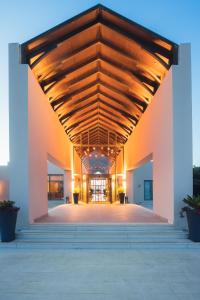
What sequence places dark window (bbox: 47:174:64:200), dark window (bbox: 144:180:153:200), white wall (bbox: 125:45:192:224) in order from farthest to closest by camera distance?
dark window (bbox: 47:174:64:200)
dark window (bbox: 144:180:153:200)
white wall (bbox: 125:45:192:224)

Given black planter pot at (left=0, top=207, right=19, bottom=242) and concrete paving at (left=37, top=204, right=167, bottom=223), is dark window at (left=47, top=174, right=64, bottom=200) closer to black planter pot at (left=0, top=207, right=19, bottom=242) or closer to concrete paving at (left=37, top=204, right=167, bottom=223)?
concrete paving at (left=37, top=204, right=167, bottom=223)

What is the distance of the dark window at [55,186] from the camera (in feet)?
104

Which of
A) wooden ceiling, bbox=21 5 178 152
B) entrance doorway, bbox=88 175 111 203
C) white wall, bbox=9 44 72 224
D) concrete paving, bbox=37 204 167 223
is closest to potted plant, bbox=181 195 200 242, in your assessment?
concrete paving, bbox=37 204 167 223

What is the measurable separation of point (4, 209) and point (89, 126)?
48.8 ft

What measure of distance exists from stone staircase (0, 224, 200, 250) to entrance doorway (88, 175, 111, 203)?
52.4 ft

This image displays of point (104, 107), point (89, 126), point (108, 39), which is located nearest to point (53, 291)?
point (108, 39)

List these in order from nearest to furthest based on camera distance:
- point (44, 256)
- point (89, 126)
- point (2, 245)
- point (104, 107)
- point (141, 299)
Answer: point (141, 299) < point (44, 256) < point (2, 245) < point (104, 107) < point (89, 126)

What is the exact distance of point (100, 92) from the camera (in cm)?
1700

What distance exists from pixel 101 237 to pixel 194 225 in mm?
2735

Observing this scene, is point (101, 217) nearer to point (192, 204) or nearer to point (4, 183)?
point (192, 204)

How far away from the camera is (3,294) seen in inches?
199

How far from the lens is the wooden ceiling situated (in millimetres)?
10203

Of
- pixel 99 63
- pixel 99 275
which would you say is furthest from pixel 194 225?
pixel 99 63

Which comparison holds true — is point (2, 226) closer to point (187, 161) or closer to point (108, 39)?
point (187, 161)
